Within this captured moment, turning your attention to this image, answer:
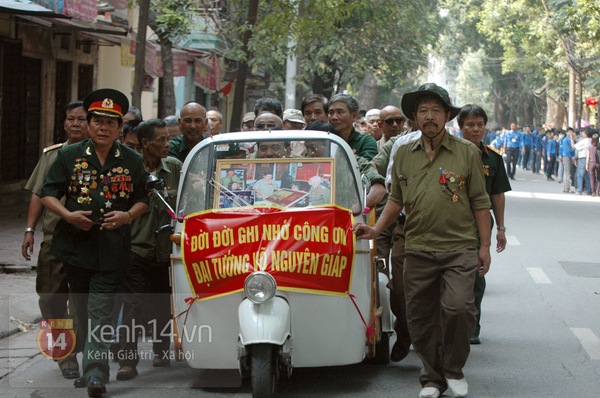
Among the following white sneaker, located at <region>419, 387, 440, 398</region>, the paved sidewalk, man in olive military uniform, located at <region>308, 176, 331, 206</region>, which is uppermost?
man in olive military uniform, located at <region>308, 176, 331, 206</region>

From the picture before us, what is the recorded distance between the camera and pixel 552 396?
7172 mm

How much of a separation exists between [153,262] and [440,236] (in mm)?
2213

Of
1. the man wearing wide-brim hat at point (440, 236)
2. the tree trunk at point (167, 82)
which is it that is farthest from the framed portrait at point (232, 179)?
the tree trunk at point (167, 82)

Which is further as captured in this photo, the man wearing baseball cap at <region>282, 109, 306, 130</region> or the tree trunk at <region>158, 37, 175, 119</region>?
the tree trunk at <region>158, 37, 175, 119</region>

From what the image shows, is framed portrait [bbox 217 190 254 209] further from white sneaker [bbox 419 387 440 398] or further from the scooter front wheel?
white sneaker [bbox 419 387 440 398]

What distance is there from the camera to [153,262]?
7.95 meters

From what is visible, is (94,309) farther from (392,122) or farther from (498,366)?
(392,122)

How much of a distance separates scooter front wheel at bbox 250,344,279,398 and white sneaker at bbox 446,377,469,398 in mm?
1126

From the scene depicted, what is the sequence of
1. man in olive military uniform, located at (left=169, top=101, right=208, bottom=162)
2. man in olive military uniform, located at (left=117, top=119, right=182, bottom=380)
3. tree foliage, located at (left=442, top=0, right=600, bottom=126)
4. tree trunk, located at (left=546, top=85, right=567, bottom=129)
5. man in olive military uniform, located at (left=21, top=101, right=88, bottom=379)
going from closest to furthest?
man in olive military uniform, located at (left=21, top=101, right=88, bottom=379) → man in olive military uniform, located at (left=117, top=119, right=182, bottom=380) → man in olive military uniform, located at (left=169, top=101, right=208, bottom=162) → tree foliage, located at (left=442, top=0, right=600, bottom=126) → tree trunk, located at (left=546, top=85, right=567, bottom=129)

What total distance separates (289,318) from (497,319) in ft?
14.2

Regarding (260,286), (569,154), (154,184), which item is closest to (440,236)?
(260,286)

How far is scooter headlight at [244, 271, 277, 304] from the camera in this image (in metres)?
6.44

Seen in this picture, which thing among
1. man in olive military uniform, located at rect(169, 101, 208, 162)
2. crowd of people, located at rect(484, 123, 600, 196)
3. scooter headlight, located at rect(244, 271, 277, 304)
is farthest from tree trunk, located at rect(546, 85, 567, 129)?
scooter headlight, located at rect(244, 271, 277, 304)

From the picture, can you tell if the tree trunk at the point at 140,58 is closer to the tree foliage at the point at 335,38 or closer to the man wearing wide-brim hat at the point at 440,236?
the tree foliage at the point at 335,38
